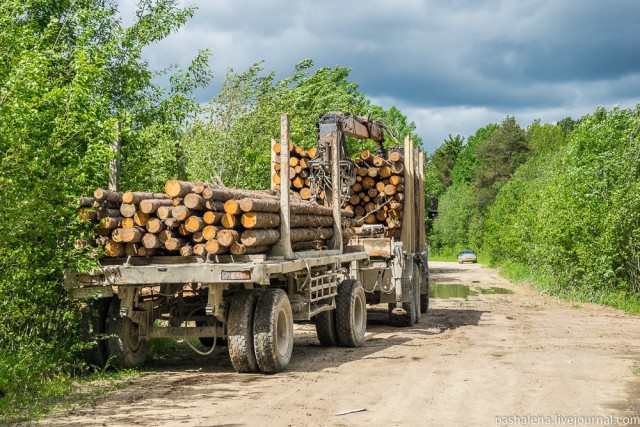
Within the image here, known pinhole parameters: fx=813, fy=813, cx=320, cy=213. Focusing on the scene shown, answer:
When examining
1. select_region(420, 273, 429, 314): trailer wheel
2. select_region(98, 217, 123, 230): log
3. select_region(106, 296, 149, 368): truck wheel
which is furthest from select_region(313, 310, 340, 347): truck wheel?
select_region(420, 273, 429, 314): trailer wheel

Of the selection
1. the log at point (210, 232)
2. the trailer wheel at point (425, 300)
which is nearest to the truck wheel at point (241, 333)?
the log at point (210, 232)

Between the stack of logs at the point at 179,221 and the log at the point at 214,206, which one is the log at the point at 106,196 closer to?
the stack of logs at the point at 179,221

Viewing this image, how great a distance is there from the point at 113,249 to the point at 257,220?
6.40ft

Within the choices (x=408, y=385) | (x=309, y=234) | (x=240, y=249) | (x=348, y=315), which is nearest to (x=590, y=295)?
(x=348, y=315)

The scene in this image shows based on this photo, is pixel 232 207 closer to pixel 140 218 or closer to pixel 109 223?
pixel 140 218

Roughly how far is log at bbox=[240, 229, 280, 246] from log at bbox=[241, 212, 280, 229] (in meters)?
0.09

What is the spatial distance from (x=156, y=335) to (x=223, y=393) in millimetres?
2191

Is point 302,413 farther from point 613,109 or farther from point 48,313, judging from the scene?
point 613,109

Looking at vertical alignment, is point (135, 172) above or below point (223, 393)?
above

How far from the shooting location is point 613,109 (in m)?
27.4

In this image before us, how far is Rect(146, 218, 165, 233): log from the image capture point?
1066 centimetres

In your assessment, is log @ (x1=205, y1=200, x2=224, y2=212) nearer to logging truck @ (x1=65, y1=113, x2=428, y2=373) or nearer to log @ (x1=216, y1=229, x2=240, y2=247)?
logging truck @ (x1=65, y1=113, x2=428, y2=373)

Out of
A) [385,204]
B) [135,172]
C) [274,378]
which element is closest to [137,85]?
[135,172]

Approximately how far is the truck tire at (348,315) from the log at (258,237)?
114 inches
